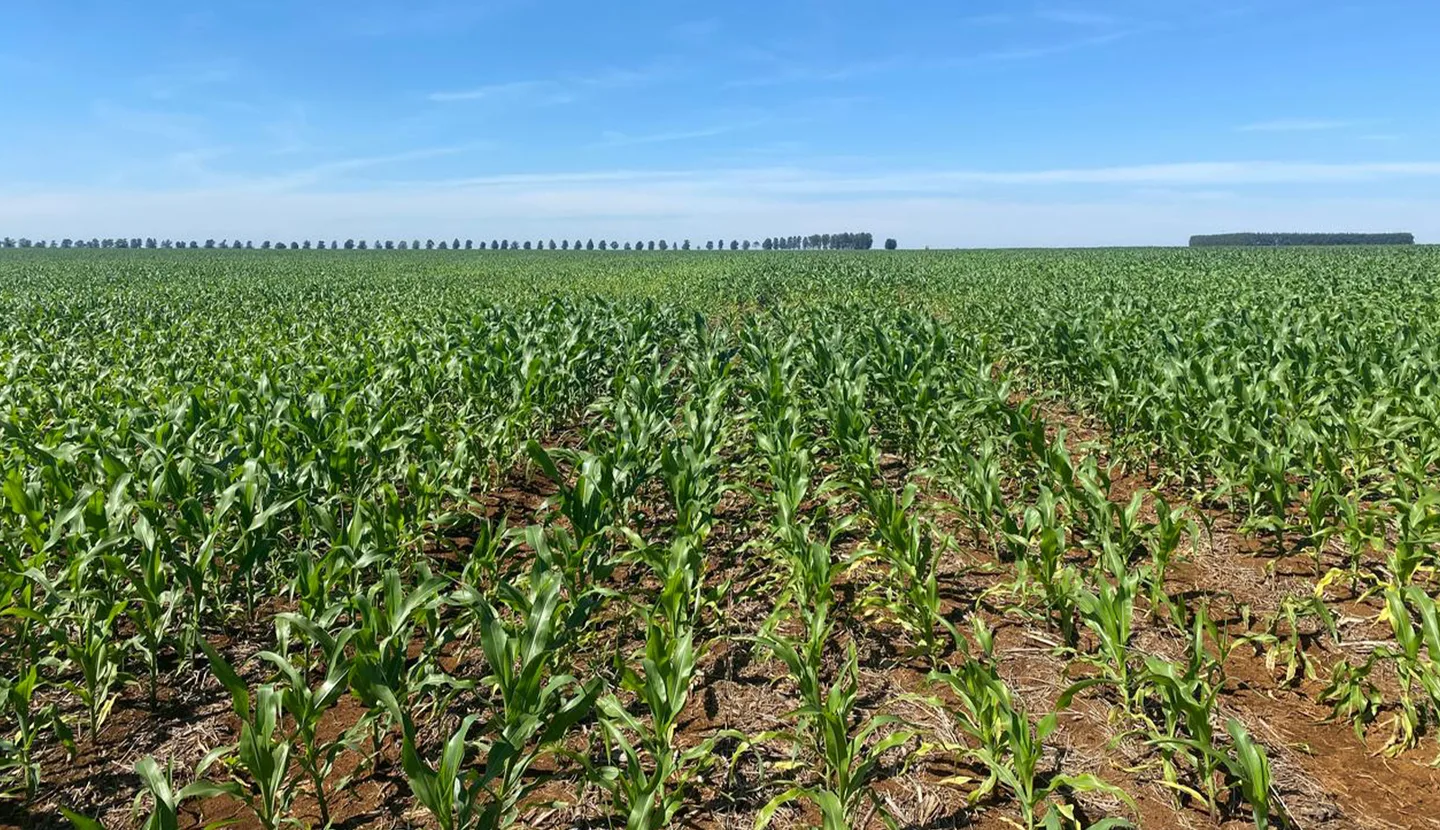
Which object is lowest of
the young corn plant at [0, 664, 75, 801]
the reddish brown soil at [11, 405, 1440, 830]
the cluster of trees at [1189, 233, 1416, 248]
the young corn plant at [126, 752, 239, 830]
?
the reddish brown soil at [11, 405, 1440, 830]

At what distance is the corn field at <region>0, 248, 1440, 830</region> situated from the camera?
258cm

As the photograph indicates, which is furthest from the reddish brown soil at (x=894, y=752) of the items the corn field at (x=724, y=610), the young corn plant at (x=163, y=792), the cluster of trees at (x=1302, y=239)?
the cluster of trees at (x=1302, y=239)

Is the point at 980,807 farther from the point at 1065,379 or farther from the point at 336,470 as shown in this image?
the point at 1065,379

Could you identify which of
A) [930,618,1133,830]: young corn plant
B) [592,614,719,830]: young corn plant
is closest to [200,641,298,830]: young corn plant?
[592,614,719,830]: young corn plant

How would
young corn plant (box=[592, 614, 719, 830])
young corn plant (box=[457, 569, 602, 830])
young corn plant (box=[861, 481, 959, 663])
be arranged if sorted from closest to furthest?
young corn plant (box=[457, 569, 602, 830]) < young corn plant (box=[592, 614, 719, 830]) < young corn plant (box=[861, 481, 959, 663])

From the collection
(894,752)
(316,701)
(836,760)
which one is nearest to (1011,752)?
(894,752)

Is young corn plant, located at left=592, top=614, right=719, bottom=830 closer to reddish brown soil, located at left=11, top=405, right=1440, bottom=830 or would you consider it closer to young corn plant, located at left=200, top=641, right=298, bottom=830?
reddish brown soil, located at left=11, top=405, right=1440, bottom=830

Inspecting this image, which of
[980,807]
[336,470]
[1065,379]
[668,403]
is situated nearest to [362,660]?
[980,807]

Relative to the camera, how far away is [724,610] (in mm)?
4148

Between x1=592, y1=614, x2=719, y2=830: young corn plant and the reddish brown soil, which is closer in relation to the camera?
x1=592, y1=614, x2=719, y2=830: young corn plant

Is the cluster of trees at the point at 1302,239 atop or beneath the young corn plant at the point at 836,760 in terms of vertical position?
atop

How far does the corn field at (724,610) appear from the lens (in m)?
2.58

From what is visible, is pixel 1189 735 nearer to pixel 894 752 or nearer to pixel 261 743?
pixel 894 752

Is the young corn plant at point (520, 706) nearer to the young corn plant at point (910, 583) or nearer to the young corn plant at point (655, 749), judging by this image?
the young corn plant at point (655, 749)
